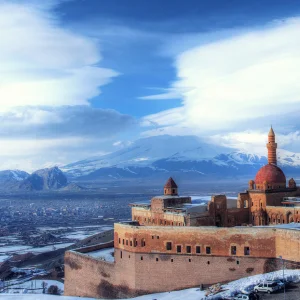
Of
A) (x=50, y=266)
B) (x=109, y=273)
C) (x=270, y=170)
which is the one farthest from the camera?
(x=50, y=266)

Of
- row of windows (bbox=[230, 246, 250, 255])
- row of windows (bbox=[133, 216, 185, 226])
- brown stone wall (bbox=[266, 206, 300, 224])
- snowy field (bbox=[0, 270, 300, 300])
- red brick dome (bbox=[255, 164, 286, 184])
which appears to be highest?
red brick dome (bbox=[255, 164, 286, 184])

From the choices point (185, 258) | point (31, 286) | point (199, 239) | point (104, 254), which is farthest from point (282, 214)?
point (31, 286)

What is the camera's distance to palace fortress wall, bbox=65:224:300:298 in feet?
147

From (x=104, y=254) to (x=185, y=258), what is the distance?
582 inches

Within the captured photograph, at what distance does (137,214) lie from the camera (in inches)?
2584

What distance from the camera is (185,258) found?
48.4m

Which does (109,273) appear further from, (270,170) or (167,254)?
(270,170)

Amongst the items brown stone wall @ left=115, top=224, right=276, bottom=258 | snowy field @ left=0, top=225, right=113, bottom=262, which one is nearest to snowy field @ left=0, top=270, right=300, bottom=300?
brown stone wall @ left=115, top=224, right=276, bottom=258

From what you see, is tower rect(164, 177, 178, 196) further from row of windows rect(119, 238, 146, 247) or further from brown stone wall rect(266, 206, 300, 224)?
row of windows rect(119, 238, 146, 247)

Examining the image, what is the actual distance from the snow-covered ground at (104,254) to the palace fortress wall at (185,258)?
185 cm

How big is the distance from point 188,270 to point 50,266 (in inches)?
2332

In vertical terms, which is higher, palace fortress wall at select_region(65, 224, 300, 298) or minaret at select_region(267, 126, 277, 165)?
minaret at select_region(267, 126, 277, 165)

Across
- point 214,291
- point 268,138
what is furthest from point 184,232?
point 268,138

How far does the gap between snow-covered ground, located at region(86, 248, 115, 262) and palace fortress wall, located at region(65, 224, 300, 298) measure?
1.85 metres
